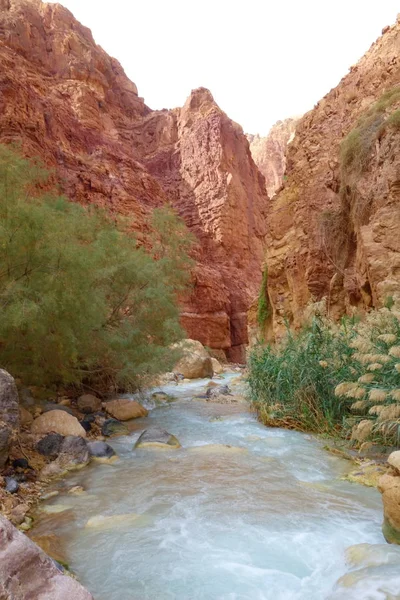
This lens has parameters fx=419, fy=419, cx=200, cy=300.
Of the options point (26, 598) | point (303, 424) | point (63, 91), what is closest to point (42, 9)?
point (63, 91)

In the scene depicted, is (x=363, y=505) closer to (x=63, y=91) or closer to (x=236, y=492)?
(x=236, y=492)

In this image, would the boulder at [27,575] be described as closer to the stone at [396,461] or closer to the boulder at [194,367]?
the stone at [396,461]

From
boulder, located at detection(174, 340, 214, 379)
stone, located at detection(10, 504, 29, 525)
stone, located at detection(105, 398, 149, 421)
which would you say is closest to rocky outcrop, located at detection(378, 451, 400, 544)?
stone, located at detection(10, 504, 29, 525)

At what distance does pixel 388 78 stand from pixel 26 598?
17.5 meters

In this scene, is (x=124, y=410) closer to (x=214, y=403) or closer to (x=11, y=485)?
(x=214, y=403)

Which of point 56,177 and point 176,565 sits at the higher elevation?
point 56,177

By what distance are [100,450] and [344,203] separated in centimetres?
1074

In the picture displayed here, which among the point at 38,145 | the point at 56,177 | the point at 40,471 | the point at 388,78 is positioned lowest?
the point at 40,471

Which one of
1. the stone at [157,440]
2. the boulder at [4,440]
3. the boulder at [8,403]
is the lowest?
the stone at [157,440]

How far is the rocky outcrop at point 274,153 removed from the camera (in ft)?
238

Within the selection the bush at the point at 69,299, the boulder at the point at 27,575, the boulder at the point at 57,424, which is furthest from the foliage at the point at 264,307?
the boulder at the point at 27,575

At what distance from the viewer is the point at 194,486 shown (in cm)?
535

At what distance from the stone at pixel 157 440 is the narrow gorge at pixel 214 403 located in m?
0.06

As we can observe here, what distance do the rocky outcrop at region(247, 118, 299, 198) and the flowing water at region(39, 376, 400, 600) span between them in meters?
68.4
